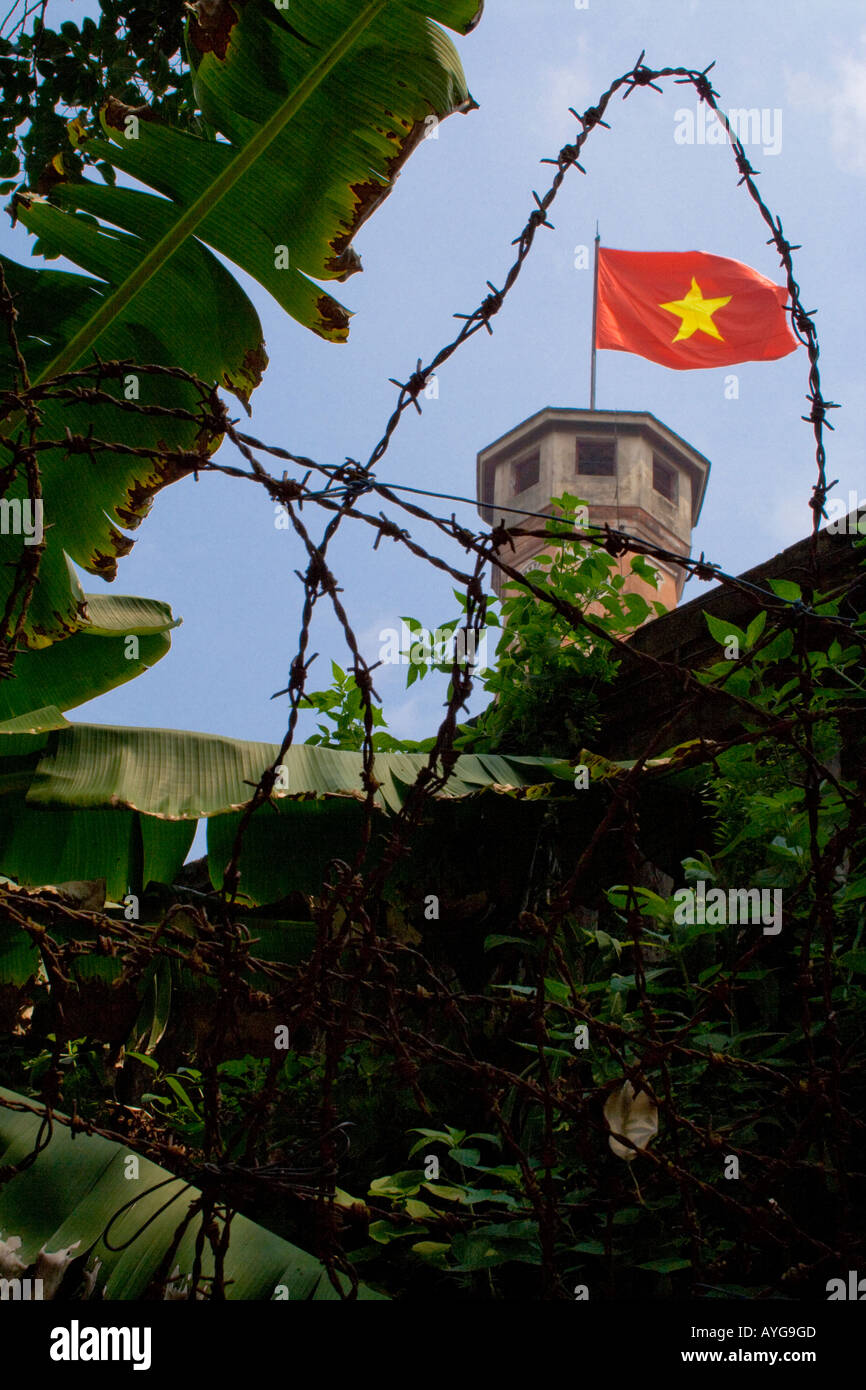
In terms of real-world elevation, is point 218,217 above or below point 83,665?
above

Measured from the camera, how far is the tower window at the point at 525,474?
21.4m

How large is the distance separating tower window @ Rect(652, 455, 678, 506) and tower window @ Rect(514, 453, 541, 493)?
2.55m

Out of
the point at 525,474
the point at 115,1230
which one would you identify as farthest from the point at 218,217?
the point at 525,474

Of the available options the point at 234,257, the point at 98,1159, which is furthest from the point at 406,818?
the point at 234,257

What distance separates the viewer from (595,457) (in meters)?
21.4

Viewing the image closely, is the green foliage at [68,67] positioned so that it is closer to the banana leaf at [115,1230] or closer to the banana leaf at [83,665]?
the banana leaf at [83,665]

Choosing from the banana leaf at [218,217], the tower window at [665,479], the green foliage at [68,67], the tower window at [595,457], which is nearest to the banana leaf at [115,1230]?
the banana leaf at [218,217]

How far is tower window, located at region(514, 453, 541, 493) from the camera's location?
2139 cm

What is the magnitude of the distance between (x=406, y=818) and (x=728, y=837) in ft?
4.45

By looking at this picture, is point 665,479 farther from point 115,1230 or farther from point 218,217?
point 115,1230

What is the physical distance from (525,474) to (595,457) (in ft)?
4.84

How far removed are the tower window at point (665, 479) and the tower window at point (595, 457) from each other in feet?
3.59

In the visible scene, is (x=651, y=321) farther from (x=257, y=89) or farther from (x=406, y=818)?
(x=406, y=818)
